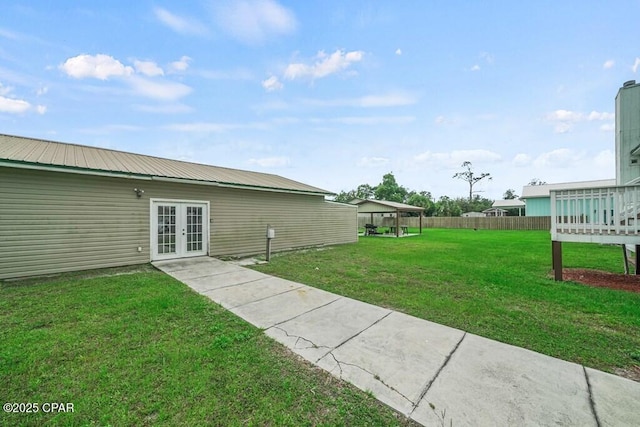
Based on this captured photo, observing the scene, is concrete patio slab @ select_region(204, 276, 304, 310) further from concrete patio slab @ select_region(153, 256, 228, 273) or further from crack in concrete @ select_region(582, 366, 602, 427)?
crack in concrete @ select_region(582, 366, 602, 427)

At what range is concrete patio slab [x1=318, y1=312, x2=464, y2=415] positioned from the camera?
6.89ft

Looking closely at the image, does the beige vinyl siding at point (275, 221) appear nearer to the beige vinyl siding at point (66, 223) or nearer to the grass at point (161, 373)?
the beige vinyl siding at point (66, 223)

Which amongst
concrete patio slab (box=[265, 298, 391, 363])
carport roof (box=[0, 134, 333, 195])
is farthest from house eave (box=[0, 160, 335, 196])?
concrete patio slab (box=[265, 298, 391, 363])

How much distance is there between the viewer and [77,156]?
7238 mm

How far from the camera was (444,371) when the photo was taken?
92.4 inches

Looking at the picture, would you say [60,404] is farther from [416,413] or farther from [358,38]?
[358,38]

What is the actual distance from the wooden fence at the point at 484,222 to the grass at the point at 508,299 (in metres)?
16.9

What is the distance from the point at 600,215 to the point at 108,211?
37.6ft

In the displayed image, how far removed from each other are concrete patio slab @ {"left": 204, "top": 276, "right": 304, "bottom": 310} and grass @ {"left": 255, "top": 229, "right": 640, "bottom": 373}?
55cm

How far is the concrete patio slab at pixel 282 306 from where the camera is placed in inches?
142

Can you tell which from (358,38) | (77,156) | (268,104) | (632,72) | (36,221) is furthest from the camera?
(268,104)

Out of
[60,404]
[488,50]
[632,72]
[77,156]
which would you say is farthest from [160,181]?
[632,72]

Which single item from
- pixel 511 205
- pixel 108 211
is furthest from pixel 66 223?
pixel 511 205

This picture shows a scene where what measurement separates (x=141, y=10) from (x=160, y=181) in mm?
5826
